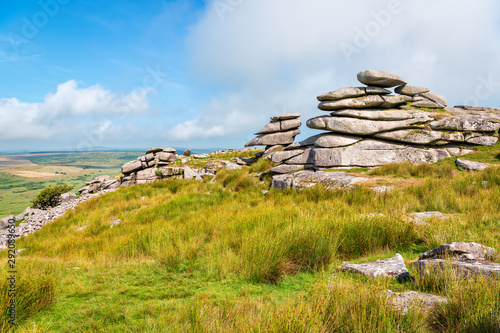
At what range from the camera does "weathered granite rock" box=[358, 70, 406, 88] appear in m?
14.5

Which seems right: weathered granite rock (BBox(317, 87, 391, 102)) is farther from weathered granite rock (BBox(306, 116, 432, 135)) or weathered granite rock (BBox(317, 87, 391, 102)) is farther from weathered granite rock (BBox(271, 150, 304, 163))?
weathered granite rock (BBox(271, 150, 304, 163))

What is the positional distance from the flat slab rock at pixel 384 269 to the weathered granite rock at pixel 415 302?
1.92ft

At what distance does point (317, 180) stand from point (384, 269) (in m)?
7.99

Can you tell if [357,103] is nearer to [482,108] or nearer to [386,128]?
[386,128]

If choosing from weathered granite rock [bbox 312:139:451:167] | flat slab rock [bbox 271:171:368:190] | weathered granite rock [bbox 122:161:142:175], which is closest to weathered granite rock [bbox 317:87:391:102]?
weathered granite rock [bbox 312:139:451:167]

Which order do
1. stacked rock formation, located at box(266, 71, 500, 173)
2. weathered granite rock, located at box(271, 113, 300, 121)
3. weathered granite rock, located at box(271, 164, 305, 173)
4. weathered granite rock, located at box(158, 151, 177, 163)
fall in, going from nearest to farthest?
stacked rock formation, located at box(266, 71, 500, 173) → weathered granite rock, located at box(271, 164, 305, 173) → weathered granite rock, located at box(271, 113, 300, 121) → weathered granite rock, located at box(158, 151, 177, 163)

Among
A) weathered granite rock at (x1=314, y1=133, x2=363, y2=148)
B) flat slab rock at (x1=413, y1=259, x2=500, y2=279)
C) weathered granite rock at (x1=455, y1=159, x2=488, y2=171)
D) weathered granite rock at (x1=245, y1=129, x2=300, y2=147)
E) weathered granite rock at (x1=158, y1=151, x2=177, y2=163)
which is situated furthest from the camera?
weathered granite rock at (x1=158, y1=151, x2=177, y2=163)

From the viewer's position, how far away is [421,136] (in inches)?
526

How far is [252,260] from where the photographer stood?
3.76 metres

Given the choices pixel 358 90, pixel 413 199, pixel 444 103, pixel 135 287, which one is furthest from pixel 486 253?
pixel 444 103

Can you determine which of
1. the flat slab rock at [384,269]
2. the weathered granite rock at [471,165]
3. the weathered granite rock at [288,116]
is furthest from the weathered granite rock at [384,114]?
the flat slab rock at [384,269]

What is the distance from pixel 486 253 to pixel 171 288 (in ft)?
15.0

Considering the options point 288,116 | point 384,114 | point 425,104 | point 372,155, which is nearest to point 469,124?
point 425,104

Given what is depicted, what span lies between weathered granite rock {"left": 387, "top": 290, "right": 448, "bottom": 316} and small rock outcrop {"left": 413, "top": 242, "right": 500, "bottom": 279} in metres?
0.44
